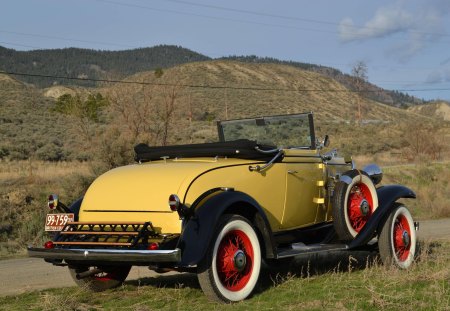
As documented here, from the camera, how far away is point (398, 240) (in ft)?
23.8

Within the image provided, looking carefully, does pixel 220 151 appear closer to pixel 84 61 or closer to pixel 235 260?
pixel 235 260

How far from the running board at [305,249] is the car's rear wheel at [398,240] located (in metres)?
0.59

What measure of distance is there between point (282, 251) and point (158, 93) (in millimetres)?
30132

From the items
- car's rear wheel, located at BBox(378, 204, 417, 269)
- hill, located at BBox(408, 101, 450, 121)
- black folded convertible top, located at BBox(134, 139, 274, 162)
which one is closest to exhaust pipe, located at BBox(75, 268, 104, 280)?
black folded convertible top, located at BBox(134, 139, 274, 162)

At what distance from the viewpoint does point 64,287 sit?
6887 millimetres

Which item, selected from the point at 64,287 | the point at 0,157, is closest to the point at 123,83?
the point at 0,157

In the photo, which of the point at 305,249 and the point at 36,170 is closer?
the point at 305,249

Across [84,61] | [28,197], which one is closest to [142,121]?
[28,197]

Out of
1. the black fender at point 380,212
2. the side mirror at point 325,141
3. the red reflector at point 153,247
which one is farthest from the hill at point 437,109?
the red reflector at point 153,247

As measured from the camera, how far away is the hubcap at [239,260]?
18.1 ft

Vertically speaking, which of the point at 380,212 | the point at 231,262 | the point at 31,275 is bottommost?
the point at 31,275

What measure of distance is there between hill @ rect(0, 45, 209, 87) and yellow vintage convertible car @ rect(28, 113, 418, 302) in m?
134

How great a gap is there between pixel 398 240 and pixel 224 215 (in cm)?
264

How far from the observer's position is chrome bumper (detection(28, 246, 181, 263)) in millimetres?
5059
